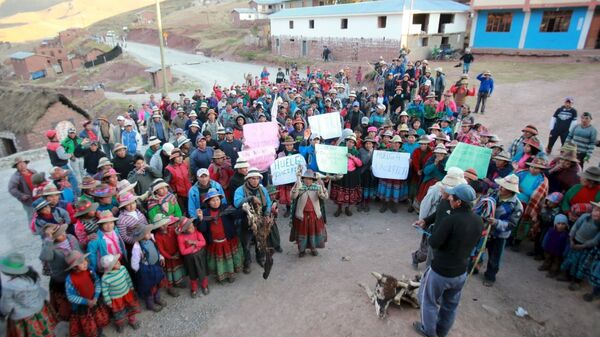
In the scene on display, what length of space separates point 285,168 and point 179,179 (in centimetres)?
235

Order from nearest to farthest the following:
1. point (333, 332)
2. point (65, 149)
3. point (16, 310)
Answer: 1. point (16, 310)
2. point (333, 332)
3. point (65, 149)

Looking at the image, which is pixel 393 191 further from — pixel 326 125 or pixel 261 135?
pixel 261 135

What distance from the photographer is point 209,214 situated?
5.93 meters

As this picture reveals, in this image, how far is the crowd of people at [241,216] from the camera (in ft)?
14.8

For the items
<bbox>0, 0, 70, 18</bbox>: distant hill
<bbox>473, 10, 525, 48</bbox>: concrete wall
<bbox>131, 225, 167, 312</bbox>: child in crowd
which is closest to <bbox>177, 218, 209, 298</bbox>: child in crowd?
<bbox>131, 225, 167, 312</bbox>: child in crowd

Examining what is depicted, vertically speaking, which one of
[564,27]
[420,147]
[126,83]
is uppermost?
[564,27]

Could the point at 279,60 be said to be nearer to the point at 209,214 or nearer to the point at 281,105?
the point at 281,105

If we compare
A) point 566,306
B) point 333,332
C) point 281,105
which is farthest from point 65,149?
point 566,306

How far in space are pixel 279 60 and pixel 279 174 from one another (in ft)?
110

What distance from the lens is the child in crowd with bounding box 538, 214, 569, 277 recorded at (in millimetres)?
5922

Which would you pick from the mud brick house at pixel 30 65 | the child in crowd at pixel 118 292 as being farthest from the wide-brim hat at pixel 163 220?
the mud brick house at pixel 30 65

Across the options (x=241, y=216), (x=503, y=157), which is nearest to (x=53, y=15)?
(x=241, y=216)

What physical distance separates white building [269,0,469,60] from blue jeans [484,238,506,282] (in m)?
26.3

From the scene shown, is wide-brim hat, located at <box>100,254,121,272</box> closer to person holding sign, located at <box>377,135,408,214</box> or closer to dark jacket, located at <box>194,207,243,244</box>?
dark jacket, located at <box>194,207,243,244</box>
